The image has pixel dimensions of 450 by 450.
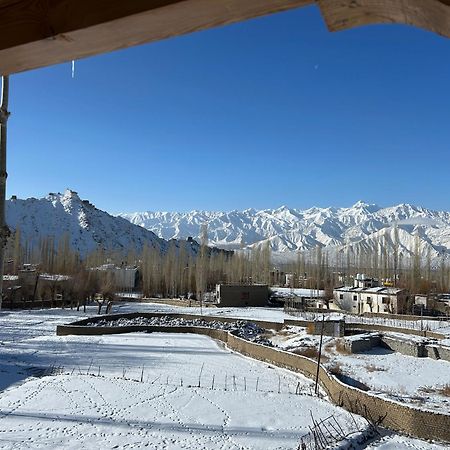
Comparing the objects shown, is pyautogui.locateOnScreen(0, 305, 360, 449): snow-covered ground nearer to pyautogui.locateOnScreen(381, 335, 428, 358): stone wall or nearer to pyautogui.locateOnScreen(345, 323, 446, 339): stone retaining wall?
pyautogui.locateOnScreen(381, 335, 428, 358): stone wall

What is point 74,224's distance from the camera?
299 feet

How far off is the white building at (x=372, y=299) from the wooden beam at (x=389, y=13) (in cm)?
3453

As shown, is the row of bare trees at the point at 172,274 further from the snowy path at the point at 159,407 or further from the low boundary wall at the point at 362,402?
the low boundary wall at the point at 362,402

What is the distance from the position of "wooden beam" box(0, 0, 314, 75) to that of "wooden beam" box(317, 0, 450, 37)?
3.1 inches

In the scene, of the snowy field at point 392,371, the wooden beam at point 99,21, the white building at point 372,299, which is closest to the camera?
the wooden beam at point 99,21

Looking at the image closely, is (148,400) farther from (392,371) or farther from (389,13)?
(389,13)

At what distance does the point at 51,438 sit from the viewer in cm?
886

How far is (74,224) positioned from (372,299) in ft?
233

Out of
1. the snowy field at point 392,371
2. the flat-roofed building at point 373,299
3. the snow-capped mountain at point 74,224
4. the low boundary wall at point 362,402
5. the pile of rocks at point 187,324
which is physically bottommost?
the snowy field at point 392,371

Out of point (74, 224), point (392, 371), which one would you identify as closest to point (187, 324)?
point (392, 371)

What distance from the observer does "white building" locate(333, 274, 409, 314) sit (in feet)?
109

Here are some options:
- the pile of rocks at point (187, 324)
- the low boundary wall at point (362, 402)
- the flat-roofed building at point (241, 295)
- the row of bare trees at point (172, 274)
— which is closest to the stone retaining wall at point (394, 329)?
the pile of rocks at point (187, 324)

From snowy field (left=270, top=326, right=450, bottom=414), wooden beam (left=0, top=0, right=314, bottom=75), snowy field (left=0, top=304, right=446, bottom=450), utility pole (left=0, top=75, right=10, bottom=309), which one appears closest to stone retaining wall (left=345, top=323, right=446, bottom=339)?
snowy field (left=270, top=326, right=450, bottom=414)

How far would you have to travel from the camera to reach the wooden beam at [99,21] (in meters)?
1.22
